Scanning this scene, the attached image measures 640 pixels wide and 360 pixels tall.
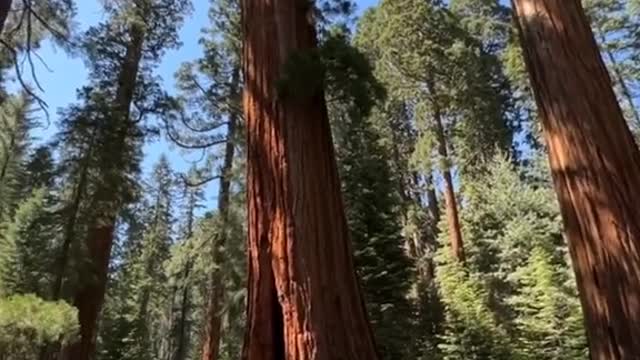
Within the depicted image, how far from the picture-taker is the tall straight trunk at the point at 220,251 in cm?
1295

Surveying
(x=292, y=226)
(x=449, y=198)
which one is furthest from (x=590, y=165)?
(x=449, y=198)

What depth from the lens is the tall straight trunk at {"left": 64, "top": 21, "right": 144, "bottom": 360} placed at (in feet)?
24.4

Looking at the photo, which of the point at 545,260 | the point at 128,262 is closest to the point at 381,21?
the point at 545,260

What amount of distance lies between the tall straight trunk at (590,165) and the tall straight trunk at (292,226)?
46.9 inches

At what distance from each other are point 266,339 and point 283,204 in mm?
756

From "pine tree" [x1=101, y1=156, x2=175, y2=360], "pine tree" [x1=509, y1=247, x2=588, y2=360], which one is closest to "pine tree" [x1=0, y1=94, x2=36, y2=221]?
"pine tree" [x1=101, y1=156, x2=175, y2=360]

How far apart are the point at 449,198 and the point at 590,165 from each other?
49.8 feet

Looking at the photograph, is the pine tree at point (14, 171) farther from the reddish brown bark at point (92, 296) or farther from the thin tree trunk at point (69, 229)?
the reddish brown bark at point (92, 296)

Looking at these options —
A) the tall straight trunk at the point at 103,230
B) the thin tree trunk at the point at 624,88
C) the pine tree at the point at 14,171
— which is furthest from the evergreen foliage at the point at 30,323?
the thin tree trunk at the point at 624,88

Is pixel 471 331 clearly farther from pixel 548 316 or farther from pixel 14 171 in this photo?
pixel 14 171

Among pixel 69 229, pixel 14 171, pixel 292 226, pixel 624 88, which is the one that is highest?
pixel 624 88

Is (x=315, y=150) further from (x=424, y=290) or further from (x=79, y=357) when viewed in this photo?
(x=424, y=290)

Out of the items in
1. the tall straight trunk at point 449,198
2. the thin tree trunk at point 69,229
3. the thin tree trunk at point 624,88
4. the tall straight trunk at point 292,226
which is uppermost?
the thin tree trunk at point 624,88

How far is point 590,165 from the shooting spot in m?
2.84
